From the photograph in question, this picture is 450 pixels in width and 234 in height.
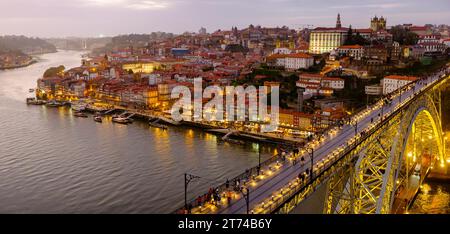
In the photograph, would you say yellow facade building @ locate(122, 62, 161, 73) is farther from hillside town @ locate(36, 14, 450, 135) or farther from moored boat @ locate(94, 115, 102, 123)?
moored boat @ locate(94, 115, 102, 123)

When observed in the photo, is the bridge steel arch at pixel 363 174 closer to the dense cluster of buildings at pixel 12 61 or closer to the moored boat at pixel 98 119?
the moored boat at pixel 98 119

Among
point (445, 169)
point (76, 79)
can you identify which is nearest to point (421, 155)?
point (445, 169)

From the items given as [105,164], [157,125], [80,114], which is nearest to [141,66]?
[80,114]

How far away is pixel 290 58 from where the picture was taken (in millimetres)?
17109

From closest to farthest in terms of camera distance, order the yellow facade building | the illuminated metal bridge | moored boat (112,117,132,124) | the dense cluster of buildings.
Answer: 1. the illuminated metal bridge
2. moored boat (112,117,132,124)
3. the yellow facade building
4. the dense cluster of buildings

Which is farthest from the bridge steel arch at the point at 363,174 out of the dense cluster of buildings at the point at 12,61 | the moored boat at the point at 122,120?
the dense cluster of buildings at the point at 12,61

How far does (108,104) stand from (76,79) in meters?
4.65

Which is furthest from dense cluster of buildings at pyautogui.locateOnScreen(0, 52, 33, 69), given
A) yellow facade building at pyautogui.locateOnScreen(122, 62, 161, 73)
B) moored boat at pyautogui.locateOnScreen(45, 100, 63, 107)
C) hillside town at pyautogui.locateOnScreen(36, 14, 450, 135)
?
moored boat at pyautogui.locateOnScreen(45, 100, 63, 107)

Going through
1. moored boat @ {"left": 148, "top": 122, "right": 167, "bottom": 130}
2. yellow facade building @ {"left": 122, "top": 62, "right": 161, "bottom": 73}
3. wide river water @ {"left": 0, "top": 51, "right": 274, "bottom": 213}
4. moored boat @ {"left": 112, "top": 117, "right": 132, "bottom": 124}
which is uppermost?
yellow facade building @ {"left": 122, "top": 62, "right": 161, "bottom": 73}

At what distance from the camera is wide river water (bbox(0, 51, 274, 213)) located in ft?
21.0

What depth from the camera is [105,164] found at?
8.29 metres

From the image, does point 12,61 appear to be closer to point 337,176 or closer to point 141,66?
point 141,66
